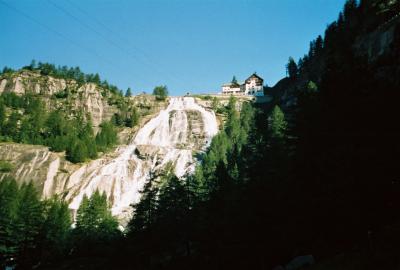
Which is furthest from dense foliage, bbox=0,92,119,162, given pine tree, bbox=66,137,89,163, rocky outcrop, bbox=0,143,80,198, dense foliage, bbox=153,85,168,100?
dense foliage, bbox=153,85,168,100

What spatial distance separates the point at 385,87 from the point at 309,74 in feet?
340

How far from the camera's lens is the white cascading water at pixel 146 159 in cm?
8750

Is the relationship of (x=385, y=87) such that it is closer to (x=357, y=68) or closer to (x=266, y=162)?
(x=357, y=68)

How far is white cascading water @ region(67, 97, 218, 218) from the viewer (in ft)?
287

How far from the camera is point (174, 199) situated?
4075cm

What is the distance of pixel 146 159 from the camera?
331 ft

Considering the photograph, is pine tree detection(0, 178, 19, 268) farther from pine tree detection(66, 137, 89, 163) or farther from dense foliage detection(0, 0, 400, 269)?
pine tree detection(66, 137, 89, 163)

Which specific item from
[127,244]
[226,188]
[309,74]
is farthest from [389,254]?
[309,74]

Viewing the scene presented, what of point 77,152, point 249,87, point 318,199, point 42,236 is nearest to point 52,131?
point 77,152

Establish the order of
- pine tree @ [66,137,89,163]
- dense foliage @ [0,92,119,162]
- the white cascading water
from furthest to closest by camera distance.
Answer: dense foliage @ [0,92,119,162], pine tree @ [66,137,89,163], the white cascading water

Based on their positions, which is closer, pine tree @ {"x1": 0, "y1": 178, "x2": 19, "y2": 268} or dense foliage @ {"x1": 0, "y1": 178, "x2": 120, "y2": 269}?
pine tree @ {"x1": 0, "y1": 178, "x2": 19, "y2": 268}

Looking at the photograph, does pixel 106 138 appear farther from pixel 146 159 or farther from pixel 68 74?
pixel 68 74

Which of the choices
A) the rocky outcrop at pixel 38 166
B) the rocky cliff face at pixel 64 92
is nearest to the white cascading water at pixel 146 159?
the rocky outcrop at pixel 38 166

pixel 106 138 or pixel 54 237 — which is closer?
pixel 54 237
